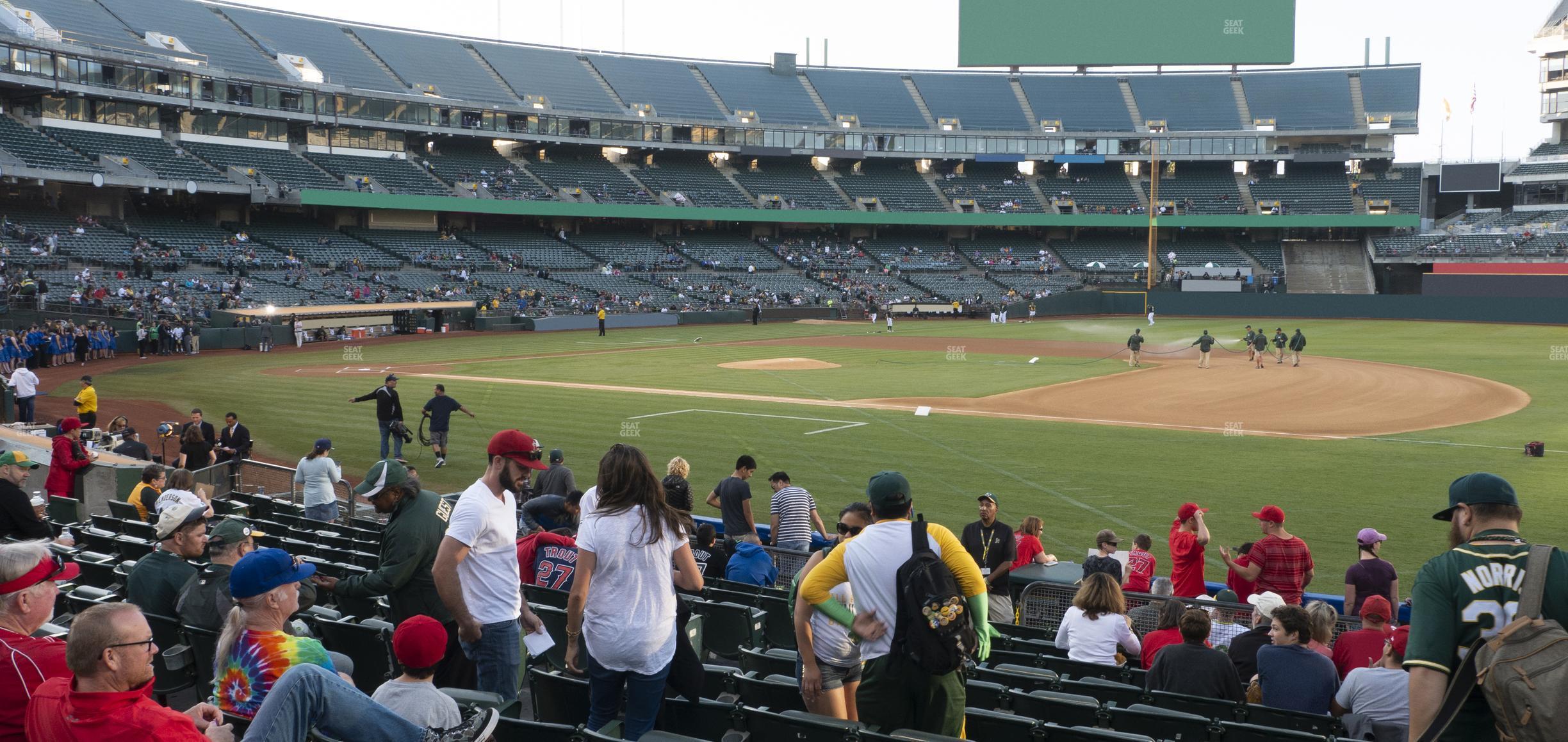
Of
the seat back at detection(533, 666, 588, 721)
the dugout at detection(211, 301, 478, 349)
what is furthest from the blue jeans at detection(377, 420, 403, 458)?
the dugout at detection(211, 301, 478, 349)

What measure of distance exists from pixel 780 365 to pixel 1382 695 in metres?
35.7

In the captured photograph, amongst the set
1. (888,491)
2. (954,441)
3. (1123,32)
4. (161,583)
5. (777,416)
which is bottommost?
(954,441)

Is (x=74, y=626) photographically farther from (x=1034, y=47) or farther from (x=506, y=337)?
(x=1034, y=47)

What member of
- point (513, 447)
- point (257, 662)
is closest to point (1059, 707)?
point (513, 447)

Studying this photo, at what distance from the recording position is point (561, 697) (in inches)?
255

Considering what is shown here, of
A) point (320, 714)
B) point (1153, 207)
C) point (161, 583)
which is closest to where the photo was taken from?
point (320, 714)

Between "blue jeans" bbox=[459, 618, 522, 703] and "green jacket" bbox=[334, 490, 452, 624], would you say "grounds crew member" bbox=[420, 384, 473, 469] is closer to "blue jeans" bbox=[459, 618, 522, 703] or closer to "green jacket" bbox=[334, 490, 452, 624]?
"green jacket" bbox=[334, 490, 452, 624]

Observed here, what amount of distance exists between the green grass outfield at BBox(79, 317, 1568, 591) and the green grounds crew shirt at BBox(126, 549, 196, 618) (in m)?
10.9

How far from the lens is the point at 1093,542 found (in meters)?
15.6

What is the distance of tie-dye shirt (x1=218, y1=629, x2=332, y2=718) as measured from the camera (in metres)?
4.91

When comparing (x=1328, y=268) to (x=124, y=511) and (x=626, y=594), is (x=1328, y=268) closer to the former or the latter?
(x=124, y=511)

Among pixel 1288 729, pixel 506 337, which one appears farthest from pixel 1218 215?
pixel 1288 729

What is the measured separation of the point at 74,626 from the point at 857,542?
332 cm

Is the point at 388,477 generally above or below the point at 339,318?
above
